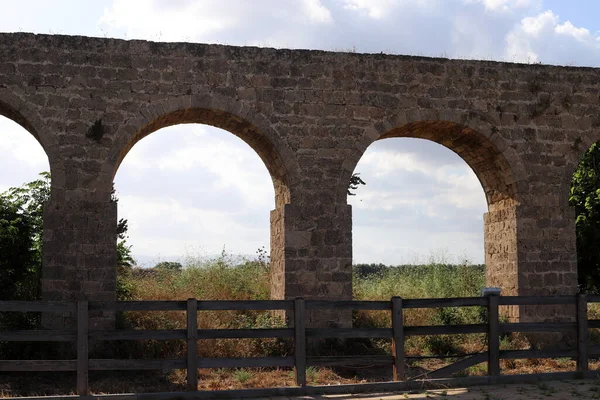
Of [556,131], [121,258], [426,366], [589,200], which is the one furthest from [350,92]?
[589,200]

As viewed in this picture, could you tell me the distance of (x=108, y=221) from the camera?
11.5 m

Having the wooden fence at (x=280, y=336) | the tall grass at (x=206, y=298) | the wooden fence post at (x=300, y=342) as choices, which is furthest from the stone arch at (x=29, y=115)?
the wooden fence post at (x=300, y=342)

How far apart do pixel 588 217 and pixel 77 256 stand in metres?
10.4

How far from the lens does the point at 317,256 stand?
11953 millimetres

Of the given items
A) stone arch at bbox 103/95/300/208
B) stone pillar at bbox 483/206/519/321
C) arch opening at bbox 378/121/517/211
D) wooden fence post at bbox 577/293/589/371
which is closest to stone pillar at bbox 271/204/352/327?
stone arch at bbox 103/95/300/208

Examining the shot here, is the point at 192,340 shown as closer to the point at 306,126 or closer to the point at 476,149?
the point at 306,126

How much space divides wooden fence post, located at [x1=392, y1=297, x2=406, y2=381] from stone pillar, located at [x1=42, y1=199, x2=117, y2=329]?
14.8 feet

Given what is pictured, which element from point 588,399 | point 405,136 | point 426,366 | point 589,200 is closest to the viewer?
point 588,399

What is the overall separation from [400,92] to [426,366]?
4.31m

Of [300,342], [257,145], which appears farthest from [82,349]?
[257,145]

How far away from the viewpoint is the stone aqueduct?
11414 mm

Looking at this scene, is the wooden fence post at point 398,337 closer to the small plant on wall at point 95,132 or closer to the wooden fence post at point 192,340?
the wooden fence post at point 192,340

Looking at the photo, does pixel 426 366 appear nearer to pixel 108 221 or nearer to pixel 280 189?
pixel 280 189

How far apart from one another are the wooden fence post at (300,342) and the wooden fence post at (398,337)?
1.05 m
